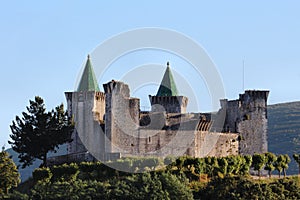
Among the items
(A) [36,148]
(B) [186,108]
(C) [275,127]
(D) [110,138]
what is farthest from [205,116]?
(C) [275,127]

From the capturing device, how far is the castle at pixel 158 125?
60688 millimetres

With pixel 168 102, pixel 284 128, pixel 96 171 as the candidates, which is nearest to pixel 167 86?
pixel 168 102

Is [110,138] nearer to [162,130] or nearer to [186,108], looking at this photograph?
[162,130]

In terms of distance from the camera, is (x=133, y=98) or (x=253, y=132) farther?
(x=253, y=132)

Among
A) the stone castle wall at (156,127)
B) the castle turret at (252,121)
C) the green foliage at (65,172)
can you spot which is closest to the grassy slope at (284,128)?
the castle turret at (252,121)

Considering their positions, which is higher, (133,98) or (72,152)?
(133,98)

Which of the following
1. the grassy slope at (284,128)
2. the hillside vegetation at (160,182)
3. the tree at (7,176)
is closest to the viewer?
the hillside vegetation at (160,182)

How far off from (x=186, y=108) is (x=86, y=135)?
10.00 metres

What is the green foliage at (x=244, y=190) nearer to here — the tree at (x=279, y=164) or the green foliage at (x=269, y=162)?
the green foliage at (x=269, y=162)

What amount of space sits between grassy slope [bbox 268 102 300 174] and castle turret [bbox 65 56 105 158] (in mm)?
55239

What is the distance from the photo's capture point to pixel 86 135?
211 feet

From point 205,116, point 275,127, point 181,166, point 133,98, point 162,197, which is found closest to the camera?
point 162,197

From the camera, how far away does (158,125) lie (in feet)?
205

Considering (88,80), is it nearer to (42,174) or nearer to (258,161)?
(42,174)
